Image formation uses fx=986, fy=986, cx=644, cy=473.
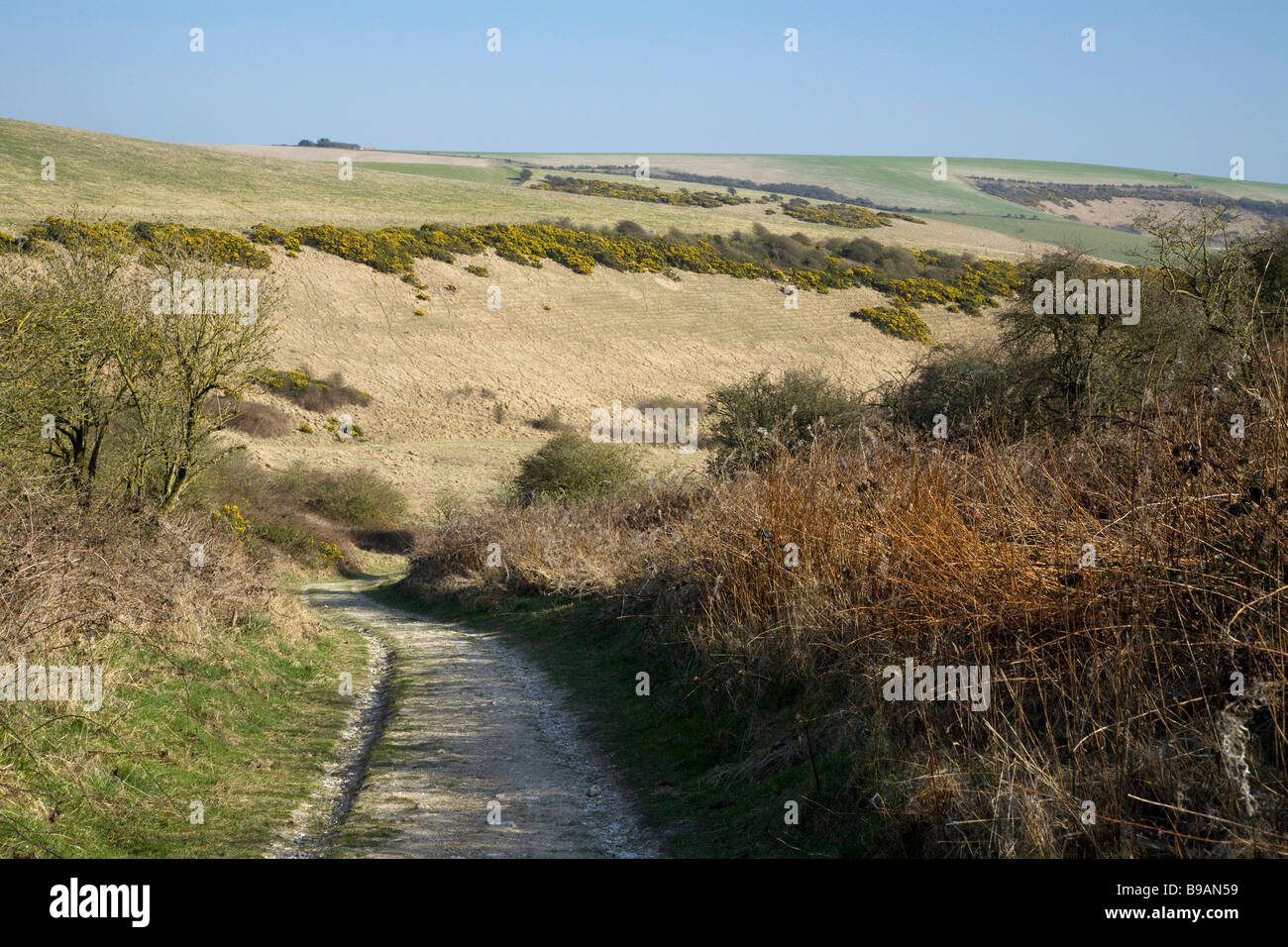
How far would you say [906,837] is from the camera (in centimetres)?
503

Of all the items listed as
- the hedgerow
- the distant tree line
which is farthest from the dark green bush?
the distant tree line

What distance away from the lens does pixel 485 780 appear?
25.6 ft

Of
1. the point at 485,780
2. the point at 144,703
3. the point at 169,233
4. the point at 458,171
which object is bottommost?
the point at 485,780

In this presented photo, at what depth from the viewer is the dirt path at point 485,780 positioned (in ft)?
20.6

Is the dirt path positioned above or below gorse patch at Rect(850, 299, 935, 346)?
below

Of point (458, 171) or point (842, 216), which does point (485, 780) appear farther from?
point (458, 171)

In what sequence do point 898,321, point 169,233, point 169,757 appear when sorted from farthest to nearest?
point 898,321 < point 169,233 < point 169,757

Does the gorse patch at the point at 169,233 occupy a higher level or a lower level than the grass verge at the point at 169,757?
higher

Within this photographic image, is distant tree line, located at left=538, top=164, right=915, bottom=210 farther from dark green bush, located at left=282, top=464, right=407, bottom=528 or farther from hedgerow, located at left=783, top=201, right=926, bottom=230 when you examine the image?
dark green bush, located at left=282, top=464, right=407, bottom=528

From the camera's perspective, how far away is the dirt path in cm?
627

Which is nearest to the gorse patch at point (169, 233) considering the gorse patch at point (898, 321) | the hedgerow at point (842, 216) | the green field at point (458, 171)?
the gorse patch at point (898, 321)

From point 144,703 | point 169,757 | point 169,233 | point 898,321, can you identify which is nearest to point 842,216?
point 898,321

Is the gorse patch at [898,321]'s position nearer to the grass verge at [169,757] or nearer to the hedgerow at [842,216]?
the hedgerow at [842,216]

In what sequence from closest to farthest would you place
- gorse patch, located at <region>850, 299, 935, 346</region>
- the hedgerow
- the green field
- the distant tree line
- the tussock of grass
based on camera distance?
the tussock of grass
gorse patch, located at <region>850, 299, 935, 346</region>
the hedgerow
the green field
the distant tree line
